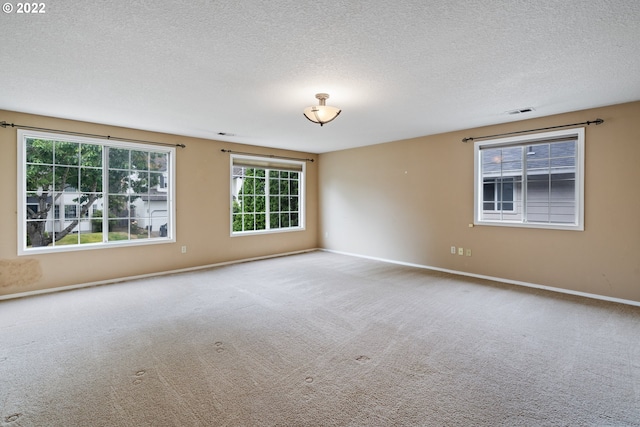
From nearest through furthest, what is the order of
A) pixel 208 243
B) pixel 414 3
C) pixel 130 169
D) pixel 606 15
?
pixel 414 3 → pixel 606 15 → pixel 130 169 → pixel 208 243

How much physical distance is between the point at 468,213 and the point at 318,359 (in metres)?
3.80

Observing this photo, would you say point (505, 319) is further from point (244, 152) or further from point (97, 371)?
point (244, 152)

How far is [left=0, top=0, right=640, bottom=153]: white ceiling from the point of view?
77.6 inches

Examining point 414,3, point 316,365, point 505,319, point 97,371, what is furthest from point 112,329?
point 505,319

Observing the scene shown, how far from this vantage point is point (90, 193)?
Answer: 15.2ft

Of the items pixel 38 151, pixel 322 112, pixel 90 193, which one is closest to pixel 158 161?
pixel 90 193

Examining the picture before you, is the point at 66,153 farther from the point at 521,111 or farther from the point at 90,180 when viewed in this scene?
the point at 521,111

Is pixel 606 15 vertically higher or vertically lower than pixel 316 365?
higher

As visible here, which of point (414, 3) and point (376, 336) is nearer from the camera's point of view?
point (414, 3)

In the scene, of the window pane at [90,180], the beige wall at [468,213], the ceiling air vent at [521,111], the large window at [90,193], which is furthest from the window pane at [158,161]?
the ceiling air vent at [521,111]

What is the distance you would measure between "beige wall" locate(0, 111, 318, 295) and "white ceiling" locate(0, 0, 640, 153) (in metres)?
0.74

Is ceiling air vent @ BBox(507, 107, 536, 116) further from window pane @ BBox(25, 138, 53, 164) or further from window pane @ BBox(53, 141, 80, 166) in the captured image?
A: window pane @ BBox(25, 138, 53, 164)

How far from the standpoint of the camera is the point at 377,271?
5.42m

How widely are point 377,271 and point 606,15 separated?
4.22 meters
